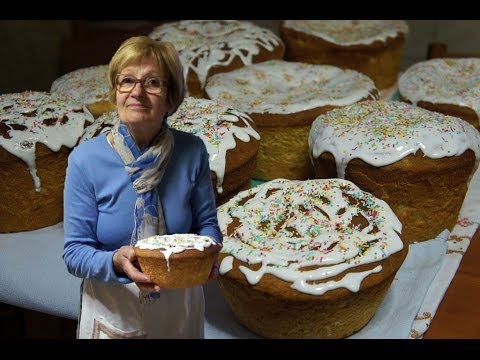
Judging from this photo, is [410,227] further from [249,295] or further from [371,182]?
[249,295]

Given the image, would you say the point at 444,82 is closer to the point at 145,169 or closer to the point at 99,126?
the point at 99,126

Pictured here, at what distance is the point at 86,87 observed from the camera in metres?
2.08

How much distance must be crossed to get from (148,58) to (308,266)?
1.94 ft

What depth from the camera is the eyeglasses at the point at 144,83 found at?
104 cm

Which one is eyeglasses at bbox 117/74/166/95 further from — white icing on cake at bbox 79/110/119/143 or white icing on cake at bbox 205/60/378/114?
white icing on cake at bbox 205/60/378/114

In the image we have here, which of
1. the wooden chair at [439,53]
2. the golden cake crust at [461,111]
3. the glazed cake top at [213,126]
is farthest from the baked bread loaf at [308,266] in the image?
the wooden chair at [439,53]

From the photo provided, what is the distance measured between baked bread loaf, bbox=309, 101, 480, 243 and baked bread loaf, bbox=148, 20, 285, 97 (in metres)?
0.67

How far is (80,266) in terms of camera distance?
43.7 inches

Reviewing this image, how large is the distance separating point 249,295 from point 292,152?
2.60ft

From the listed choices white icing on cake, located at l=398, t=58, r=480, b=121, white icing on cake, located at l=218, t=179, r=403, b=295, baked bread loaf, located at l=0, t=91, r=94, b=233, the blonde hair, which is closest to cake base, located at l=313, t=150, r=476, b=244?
white icing on cake, located at l=218, t=179, r=403, b=295

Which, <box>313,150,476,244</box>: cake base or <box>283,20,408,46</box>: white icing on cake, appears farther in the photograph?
<box>283,20,408,46</box>: white icing on cake

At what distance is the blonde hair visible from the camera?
104cm

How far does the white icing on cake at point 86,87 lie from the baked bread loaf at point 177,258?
0.86m
